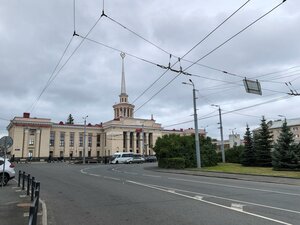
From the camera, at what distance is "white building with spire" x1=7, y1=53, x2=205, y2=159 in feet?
307

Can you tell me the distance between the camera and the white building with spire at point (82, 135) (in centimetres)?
9350

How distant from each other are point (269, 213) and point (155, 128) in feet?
348

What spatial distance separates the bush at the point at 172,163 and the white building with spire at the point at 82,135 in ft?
176

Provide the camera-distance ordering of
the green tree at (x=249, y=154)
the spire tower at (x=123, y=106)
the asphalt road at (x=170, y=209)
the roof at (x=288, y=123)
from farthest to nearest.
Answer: the spire tower at (x=123, y=106), the roof at (x=288, y=123), the green tree at (x=249, y=154), the asphalt road at (x=170, y=209)

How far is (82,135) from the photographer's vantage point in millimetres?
109438

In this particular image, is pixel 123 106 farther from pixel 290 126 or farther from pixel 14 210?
pixel 14 210

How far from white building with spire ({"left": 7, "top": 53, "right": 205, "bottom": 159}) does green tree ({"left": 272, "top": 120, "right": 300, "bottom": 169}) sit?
206 feet

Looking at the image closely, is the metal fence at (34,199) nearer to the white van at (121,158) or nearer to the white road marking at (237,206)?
the white road marking at (237,206)

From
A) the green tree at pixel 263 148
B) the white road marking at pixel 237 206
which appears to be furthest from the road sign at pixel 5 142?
the green tree at pixel 263 148

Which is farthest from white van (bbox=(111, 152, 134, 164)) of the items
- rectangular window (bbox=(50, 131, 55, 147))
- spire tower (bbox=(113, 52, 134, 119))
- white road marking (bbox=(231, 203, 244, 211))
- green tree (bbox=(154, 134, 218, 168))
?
white road marking (bbox=(231, 203, 244, 211))

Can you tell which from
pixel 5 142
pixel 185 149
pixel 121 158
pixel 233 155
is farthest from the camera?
pixel 121 158

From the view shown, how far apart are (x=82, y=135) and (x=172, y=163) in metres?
78.1

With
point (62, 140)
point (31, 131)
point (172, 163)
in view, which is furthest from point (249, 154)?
point (62, 140)

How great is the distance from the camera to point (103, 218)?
26.9ft
